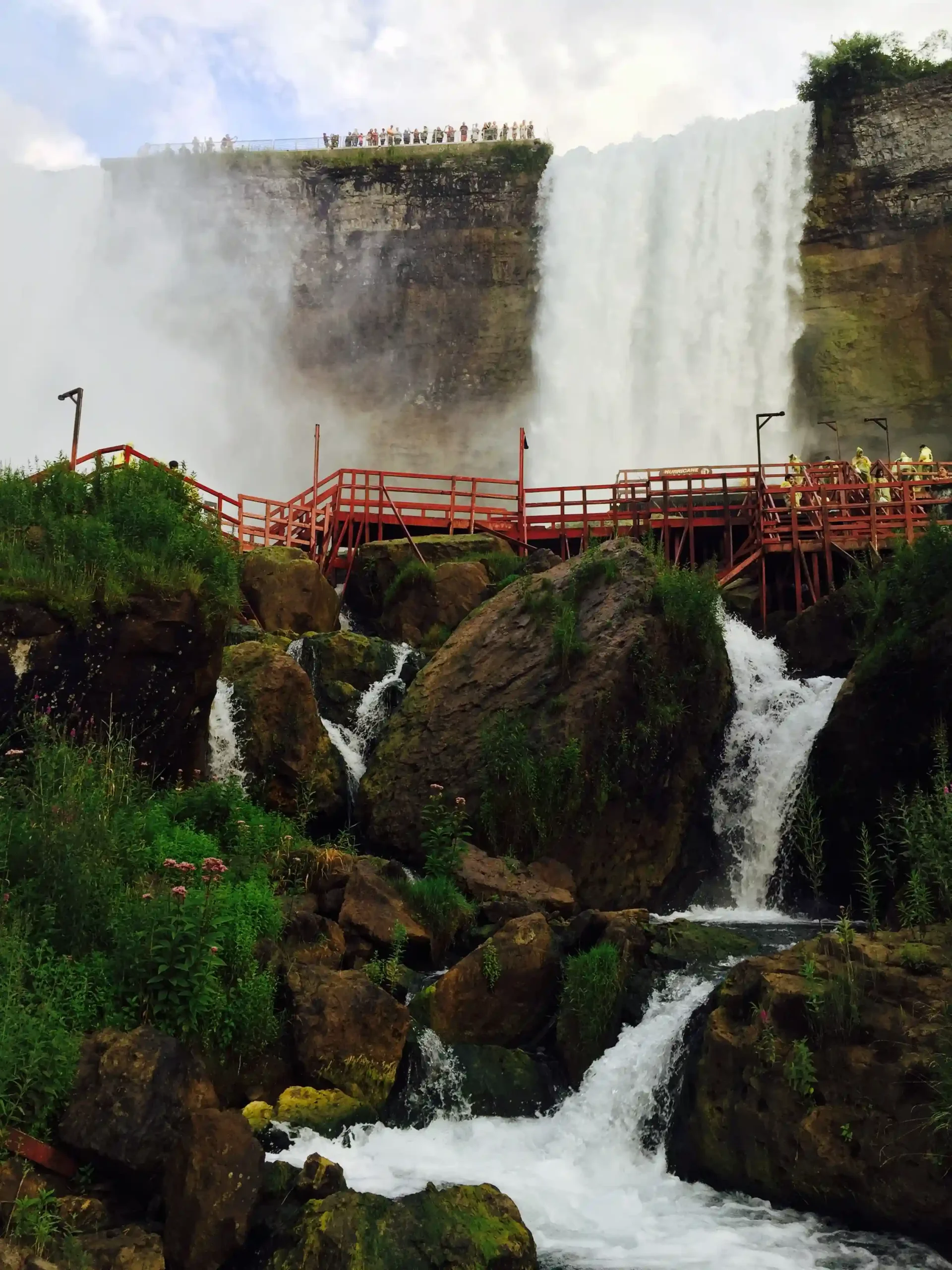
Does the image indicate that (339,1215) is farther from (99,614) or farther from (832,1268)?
(99,614)

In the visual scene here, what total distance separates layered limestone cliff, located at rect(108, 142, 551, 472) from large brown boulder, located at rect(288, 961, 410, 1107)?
3186cm

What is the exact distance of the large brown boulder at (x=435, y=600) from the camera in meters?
20.7

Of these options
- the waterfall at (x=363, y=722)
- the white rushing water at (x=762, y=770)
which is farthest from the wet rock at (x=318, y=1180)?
the waterfall at (x=363, y=722)

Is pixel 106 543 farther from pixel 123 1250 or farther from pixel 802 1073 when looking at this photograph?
pixel 802 1073

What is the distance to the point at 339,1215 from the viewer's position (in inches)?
265

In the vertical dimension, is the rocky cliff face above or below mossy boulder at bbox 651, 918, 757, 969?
above

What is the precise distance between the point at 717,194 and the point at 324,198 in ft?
49.0

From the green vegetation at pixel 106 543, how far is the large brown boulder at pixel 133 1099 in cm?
561

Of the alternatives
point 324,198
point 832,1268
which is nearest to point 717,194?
point 324,198

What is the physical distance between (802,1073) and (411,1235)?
2.83 metres

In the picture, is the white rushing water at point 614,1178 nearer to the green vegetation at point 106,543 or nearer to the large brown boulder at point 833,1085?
the large brown boulder at point 833,1085

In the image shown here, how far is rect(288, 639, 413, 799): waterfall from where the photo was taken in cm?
1581

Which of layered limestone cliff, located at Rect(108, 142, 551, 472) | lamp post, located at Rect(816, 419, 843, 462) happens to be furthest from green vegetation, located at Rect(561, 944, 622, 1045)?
layered limestone cliff, located at Rect(108, 142, 551, 472)

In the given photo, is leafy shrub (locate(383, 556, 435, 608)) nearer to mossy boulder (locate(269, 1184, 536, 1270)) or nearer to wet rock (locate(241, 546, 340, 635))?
wet rock (locate(241, 546, 340, 635))
